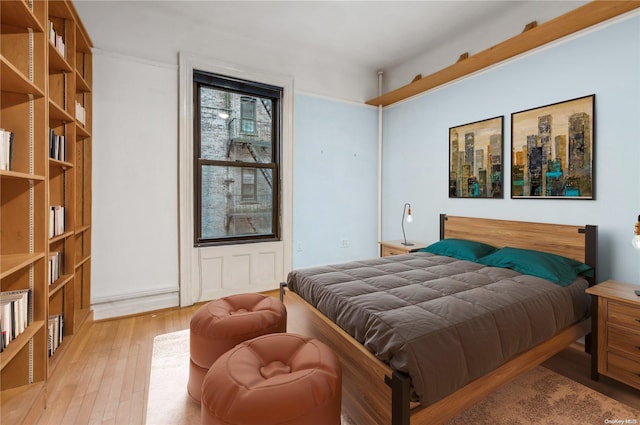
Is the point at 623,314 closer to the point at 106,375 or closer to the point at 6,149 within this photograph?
the point at 106,375

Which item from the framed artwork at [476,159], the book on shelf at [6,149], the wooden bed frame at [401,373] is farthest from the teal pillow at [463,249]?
the book on shelf at [6,149]

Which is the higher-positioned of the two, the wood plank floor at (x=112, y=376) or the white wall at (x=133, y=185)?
the white wall at (x=133, y=185)

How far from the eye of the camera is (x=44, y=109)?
5.85 ft

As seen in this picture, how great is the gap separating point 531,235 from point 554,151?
0.75 metres

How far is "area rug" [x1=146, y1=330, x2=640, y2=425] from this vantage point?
1655 millimetres

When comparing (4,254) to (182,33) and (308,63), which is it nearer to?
(182,33)

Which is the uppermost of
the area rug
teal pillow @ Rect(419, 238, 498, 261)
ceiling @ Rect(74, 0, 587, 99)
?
ceiling @ Rect(74, 0, 587, 99)

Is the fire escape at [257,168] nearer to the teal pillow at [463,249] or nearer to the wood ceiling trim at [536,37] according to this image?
the wood ceiling trim at [536,37]

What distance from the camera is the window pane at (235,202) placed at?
3544mm

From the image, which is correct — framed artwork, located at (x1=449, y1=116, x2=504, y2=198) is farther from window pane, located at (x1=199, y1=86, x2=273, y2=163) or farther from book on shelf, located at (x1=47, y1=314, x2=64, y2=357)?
book on shelf, located at (x1=47, y1=314, x2=64, y2=357)

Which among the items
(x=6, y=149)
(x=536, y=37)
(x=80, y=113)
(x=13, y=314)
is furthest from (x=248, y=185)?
(x=536, y=37)

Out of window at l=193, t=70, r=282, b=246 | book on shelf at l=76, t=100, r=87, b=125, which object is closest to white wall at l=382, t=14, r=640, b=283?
window at l=193, t=70, r=282, b=246

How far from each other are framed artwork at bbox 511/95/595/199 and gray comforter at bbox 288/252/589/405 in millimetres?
840

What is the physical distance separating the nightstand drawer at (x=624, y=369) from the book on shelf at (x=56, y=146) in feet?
12.7
